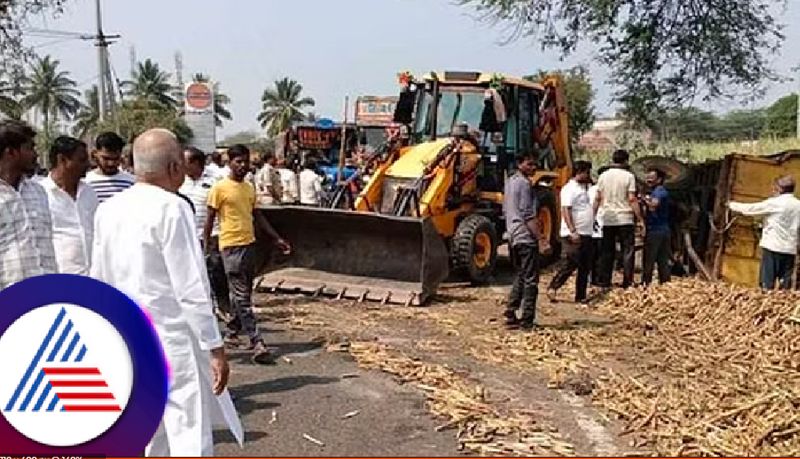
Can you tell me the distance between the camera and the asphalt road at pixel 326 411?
593cm

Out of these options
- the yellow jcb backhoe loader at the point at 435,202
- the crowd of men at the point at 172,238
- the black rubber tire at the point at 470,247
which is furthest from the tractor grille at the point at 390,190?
the crowd of men at the point at 172,238

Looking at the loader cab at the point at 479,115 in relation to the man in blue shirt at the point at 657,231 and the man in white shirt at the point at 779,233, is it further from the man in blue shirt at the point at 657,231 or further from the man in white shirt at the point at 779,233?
the man in white shirt at the point at 779,233

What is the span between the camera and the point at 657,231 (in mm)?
11680

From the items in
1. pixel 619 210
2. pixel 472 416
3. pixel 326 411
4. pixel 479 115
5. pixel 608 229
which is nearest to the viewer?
pixel 472 416

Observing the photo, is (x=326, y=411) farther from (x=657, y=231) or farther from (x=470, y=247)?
(x=657, y=231)

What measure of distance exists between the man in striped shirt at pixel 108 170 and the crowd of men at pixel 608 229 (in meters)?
4.26

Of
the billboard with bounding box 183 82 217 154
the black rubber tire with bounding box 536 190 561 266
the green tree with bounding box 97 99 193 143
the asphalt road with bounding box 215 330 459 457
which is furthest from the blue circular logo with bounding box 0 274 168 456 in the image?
the green tree with bounding box 97 99 193 143

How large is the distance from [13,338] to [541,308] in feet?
25.9

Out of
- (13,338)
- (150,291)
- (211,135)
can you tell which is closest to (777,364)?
(150,291)

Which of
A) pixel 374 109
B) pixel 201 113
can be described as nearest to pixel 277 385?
pixel 374 109

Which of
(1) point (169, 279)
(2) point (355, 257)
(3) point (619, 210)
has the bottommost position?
(2) point (355, 257)

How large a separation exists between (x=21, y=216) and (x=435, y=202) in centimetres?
787

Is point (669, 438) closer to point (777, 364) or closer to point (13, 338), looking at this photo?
point (777, 364)

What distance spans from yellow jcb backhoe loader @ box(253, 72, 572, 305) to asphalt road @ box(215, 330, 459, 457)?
9.41ft
